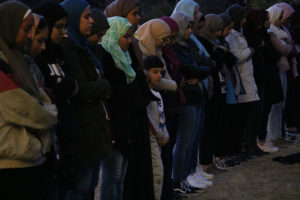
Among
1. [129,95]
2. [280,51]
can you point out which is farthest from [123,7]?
[280,51]

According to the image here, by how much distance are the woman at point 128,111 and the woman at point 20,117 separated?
43.9 inches

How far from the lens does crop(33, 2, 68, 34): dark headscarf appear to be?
10.9 ft

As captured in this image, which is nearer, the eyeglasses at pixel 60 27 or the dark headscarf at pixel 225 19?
the eyeglasses at pixel 60 27

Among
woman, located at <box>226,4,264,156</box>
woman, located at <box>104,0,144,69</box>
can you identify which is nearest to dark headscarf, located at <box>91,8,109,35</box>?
woman, located at <box>104,0,144,69</box>

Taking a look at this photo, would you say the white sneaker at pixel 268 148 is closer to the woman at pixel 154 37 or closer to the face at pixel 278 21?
the face at pixel 278 21

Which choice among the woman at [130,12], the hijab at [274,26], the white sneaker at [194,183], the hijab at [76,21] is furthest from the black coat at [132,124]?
the hijab at [274,26]

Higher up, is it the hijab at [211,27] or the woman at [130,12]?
the woman at [130,12]

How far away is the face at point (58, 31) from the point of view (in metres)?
3.34

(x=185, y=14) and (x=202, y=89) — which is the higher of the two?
(x=185, y=14)

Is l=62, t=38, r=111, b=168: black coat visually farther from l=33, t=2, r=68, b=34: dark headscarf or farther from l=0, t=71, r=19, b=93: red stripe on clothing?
l=0, t=71, r=19, b=93: red stripe on clothing

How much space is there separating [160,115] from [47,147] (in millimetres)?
1831

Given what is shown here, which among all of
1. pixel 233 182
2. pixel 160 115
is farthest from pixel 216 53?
pixel 160 115

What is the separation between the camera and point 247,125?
725cm

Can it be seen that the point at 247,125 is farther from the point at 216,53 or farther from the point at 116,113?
the point at 116,113
